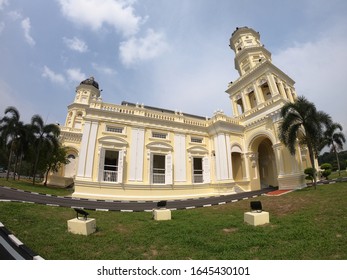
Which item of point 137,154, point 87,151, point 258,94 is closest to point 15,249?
point 87,151

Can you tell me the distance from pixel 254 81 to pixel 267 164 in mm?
9853

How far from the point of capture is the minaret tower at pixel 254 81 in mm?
20141

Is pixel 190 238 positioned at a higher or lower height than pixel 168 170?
lower

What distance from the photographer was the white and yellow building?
15445 mm

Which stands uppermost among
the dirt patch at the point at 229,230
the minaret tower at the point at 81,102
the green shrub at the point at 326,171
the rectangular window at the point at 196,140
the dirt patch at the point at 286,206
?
the minaret tower at the point at 81,102

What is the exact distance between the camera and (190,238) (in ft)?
17.2

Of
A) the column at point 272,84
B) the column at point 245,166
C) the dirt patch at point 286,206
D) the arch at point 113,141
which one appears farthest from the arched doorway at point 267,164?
the arch at point 113,141

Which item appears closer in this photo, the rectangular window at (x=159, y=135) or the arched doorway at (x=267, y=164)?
the rectangular window at (x=159, y=135)

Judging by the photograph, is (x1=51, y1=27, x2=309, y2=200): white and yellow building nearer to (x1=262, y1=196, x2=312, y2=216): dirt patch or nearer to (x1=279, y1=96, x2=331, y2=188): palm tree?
(x1=279, y1=96, x2=331, y2=188): palm tree

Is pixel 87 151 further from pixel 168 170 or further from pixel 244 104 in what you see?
pixel 244 104

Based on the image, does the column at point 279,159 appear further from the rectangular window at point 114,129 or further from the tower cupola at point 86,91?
the tower cupola at point 86,91

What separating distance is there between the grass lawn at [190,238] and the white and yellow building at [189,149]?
8.53m

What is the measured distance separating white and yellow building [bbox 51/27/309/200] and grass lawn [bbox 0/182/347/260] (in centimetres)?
853
